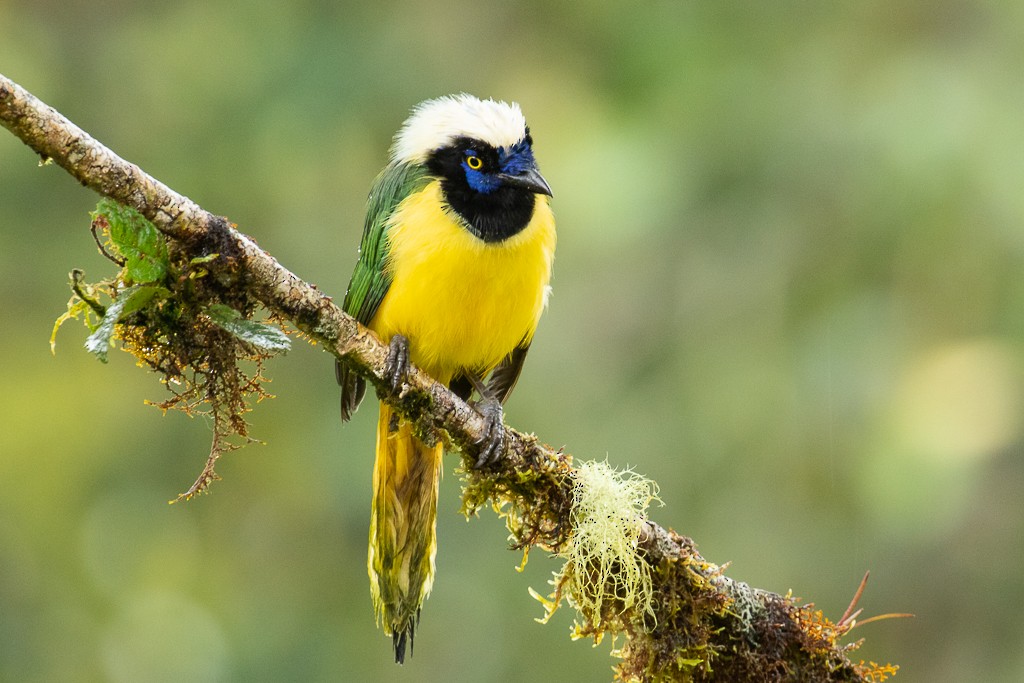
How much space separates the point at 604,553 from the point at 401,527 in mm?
926

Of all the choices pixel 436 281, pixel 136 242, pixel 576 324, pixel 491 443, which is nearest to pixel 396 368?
pixel 491 443

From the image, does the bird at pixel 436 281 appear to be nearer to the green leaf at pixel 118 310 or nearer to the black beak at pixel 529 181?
the black beak at pixel 529 181

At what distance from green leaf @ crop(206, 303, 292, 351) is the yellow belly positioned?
1.00 metres

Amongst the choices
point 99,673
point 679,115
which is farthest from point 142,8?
point 99,673

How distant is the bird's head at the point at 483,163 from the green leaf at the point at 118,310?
4.35 feet

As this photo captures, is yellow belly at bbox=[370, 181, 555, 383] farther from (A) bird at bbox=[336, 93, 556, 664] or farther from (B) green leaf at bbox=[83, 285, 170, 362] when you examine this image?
(B) green leaf at bbox=[83, 285, 170, 362]

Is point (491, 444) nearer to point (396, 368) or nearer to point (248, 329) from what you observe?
point (396, 368)

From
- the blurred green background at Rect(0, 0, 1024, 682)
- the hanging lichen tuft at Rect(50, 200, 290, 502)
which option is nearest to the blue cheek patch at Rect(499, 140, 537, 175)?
the hanging lichen tuft at Rect(50, 200, 290, 502)

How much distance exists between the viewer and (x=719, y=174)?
28.7 feet

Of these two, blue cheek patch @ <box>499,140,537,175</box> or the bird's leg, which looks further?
blue cheek patch @ <box>499,140,537,175</box>

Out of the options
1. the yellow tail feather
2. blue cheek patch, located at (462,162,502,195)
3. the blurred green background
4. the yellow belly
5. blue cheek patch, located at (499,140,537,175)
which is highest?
the blurred green background

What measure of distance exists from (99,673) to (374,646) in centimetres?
190

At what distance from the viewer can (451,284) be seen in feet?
13.1

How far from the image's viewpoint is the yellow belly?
3.99 m
